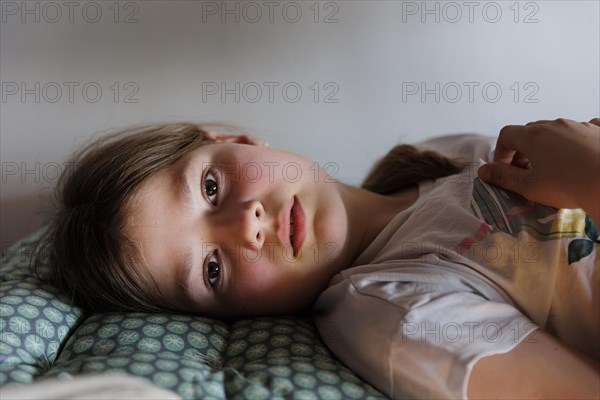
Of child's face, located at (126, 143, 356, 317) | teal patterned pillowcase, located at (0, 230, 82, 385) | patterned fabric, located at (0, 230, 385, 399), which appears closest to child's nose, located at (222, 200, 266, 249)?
child's face, located at (126, 143, 356, 317)

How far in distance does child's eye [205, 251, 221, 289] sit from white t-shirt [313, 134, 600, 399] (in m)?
0.19

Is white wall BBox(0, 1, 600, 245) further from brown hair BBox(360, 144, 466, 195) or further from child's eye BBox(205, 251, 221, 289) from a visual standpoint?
child's eye BBox(205, 251, 221, 289)

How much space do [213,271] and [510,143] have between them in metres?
0.52

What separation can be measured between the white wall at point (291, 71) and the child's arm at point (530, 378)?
88 cm

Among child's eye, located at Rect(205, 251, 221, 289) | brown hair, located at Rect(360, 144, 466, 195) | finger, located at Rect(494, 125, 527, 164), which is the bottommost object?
child's eye, located at Rect(205, 251, 221, 289)

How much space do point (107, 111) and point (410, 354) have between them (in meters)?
1.07

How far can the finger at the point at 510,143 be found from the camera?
0.98 metres

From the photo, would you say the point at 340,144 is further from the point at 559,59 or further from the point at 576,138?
the point at 576,138

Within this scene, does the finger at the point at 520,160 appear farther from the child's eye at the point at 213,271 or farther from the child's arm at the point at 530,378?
the child's eye at the point at 213,271

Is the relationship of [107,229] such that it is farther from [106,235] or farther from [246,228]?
[246,228]

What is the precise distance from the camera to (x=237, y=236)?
1.02 meters

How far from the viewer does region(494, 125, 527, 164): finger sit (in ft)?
3.22

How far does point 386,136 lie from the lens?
5.27 feet

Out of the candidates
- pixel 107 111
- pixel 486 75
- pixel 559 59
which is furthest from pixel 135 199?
pixel 559 59
